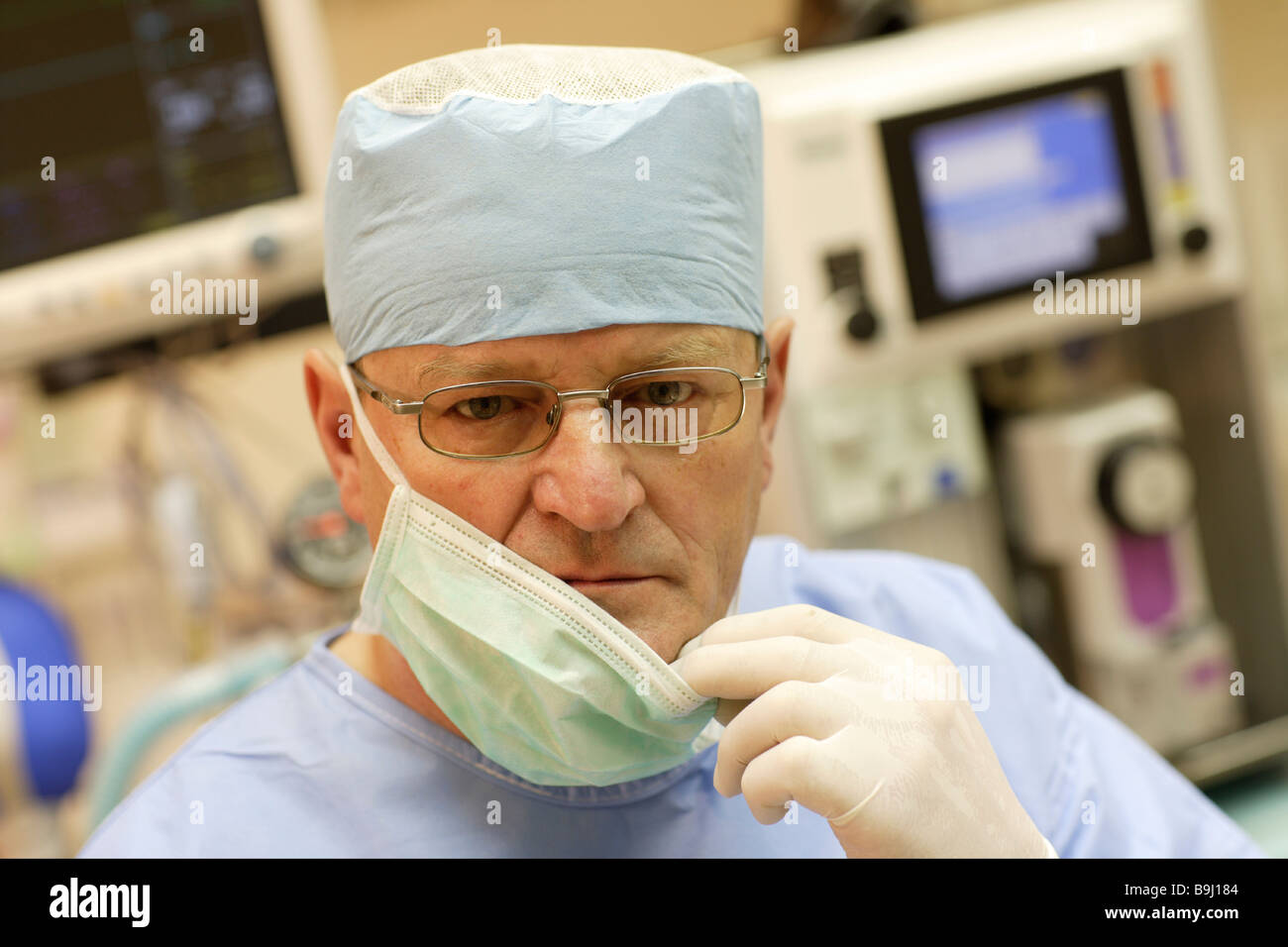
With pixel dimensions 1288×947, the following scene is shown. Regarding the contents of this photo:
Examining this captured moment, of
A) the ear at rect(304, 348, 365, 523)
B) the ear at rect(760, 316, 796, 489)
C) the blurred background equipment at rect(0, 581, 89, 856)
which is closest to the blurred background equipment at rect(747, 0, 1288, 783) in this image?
the ear at rect(760, 316, 796, 489)

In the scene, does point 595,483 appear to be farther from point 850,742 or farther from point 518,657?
point 850,742

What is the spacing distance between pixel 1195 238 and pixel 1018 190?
304 mm

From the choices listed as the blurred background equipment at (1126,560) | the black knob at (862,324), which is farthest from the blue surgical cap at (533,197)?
the blurred background equipment at (1126,560)

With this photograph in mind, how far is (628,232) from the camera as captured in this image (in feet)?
2.61

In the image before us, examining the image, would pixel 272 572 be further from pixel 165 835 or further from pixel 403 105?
pixel 403 105

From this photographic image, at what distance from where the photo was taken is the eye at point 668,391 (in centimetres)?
82

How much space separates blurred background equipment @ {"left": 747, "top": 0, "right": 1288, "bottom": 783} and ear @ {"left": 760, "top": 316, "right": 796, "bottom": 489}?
603 mm

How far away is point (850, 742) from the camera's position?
739 mm

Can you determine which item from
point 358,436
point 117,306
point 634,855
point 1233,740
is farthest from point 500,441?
point 1233,740

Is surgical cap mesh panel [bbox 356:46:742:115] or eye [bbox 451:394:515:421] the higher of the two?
surgical cap mesh panel [bbox 356:46:742:115]

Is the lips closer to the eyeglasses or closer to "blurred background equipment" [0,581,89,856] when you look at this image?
the eyeglasses

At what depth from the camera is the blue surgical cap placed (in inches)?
30.4

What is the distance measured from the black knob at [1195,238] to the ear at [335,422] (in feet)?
4.47

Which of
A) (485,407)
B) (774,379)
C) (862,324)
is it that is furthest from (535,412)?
(862,324)
